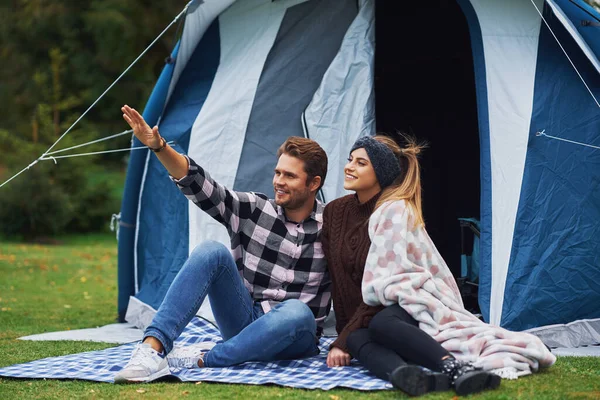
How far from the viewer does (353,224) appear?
125 inches

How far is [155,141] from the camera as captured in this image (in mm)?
3096

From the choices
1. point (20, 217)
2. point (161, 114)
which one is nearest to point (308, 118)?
point (161, 114)

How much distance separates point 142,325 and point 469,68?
103 inches

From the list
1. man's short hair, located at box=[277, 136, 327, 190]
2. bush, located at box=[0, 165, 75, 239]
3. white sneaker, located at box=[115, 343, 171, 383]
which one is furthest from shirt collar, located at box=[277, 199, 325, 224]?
bush, located at box=[0, 165, 75, 239]

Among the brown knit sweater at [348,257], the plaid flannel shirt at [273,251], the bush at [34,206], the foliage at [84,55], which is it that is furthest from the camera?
the foliage at [84,55]

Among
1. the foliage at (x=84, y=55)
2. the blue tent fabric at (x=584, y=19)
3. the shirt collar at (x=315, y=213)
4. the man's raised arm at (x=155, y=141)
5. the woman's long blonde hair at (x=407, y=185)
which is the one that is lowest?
the shirt collar at (x=315, y=213)

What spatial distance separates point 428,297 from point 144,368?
102 centimetres

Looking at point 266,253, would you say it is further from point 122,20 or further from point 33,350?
point 122,20

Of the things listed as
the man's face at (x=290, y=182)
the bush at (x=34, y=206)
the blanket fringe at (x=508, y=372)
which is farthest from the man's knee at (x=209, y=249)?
the bush at (x=34, y=206)

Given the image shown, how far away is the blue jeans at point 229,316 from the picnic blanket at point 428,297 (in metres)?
0.32

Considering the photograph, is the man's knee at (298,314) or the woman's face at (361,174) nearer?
the man's knee at (298,314)

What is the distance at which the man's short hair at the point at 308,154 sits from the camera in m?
3.29

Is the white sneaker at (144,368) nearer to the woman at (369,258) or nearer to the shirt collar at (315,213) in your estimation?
the woman at (369,258)

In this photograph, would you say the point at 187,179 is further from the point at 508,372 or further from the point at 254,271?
the point at 508,372
